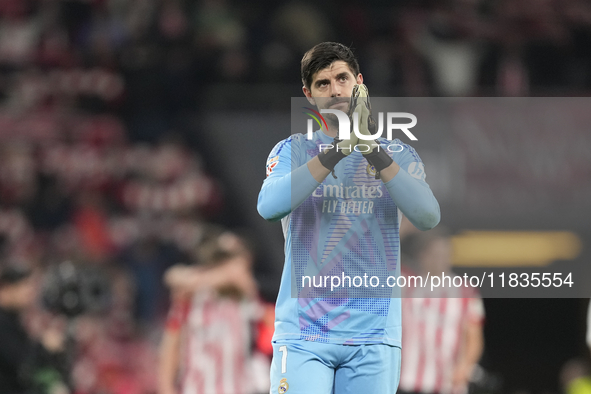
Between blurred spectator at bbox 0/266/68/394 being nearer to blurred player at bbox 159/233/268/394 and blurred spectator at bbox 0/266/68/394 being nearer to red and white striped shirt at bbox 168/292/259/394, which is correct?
blurred player at bbox 159/233/268/394

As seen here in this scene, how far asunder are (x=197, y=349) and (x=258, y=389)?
1.90ft

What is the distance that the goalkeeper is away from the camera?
8.70 ft

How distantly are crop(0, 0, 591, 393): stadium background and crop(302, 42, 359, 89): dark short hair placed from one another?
404 cm

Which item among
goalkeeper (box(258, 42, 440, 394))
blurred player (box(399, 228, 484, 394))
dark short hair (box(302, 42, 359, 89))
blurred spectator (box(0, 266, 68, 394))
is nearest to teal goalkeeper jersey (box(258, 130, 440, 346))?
goalkeeper (box(258, 42, 440, 394))

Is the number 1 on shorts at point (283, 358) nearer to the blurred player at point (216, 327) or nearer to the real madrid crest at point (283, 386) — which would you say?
the real madrid crest at point (283, 386)

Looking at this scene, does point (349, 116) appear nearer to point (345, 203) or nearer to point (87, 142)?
point (345, 203)

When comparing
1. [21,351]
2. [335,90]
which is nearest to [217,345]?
[21,351]

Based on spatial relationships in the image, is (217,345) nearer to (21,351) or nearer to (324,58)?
(21,351)

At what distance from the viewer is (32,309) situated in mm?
7426

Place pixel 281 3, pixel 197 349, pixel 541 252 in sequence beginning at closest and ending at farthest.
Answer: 1. pixel 197 349
2. pixel 541 252
3. pixel 281 3

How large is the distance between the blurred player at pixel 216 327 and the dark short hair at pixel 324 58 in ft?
11.0

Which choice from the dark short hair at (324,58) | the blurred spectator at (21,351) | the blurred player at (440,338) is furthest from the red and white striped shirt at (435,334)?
the dark short hair at (324,58)

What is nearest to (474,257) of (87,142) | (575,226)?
(575,226)

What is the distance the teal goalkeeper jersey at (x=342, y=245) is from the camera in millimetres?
2727
